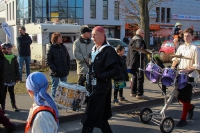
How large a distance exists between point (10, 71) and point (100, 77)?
9.78 ft

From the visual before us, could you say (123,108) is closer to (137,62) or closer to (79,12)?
(137,62)

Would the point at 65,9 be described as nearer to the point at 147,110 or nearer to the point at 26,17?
the point at 26,17

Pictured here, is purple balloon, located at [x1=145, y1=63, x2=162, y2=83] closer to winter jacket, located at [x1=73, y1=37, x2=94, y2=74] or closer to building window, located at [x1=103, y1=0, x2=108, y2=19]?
winter jacket, located at [x1=73, y1=37, x2=94, y2=74]

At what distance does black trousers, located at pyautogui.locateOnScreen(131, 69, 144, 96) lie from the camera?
25.6 ft

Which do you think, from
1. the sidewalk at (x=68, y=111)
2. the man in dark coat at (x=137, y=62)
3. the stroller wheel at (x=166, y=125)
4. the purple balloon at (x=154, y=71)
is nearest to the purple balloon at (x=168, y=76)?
the purple balloon at (x=154, y=71)

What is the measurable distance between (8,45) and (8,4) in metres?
43.9

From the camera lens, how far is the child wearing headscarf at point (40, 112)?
2.73m

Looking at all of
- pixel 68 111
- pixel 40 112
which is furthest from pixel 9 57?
pixel 40 112

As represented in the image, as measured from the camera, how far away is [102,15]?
3828 centimetres

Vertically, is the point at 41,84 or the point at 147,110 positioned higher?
the point at 41,84

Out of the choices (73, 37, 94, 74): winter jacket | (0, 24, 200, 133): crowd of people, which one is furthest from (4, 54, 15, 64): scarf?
(73, 37, 94, 74): winter jacket

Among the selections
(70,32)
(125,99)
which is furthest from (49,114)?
(70,32)

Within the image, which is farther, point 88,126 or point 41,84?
point 88,126

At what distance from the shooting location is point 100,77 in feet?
14.4
